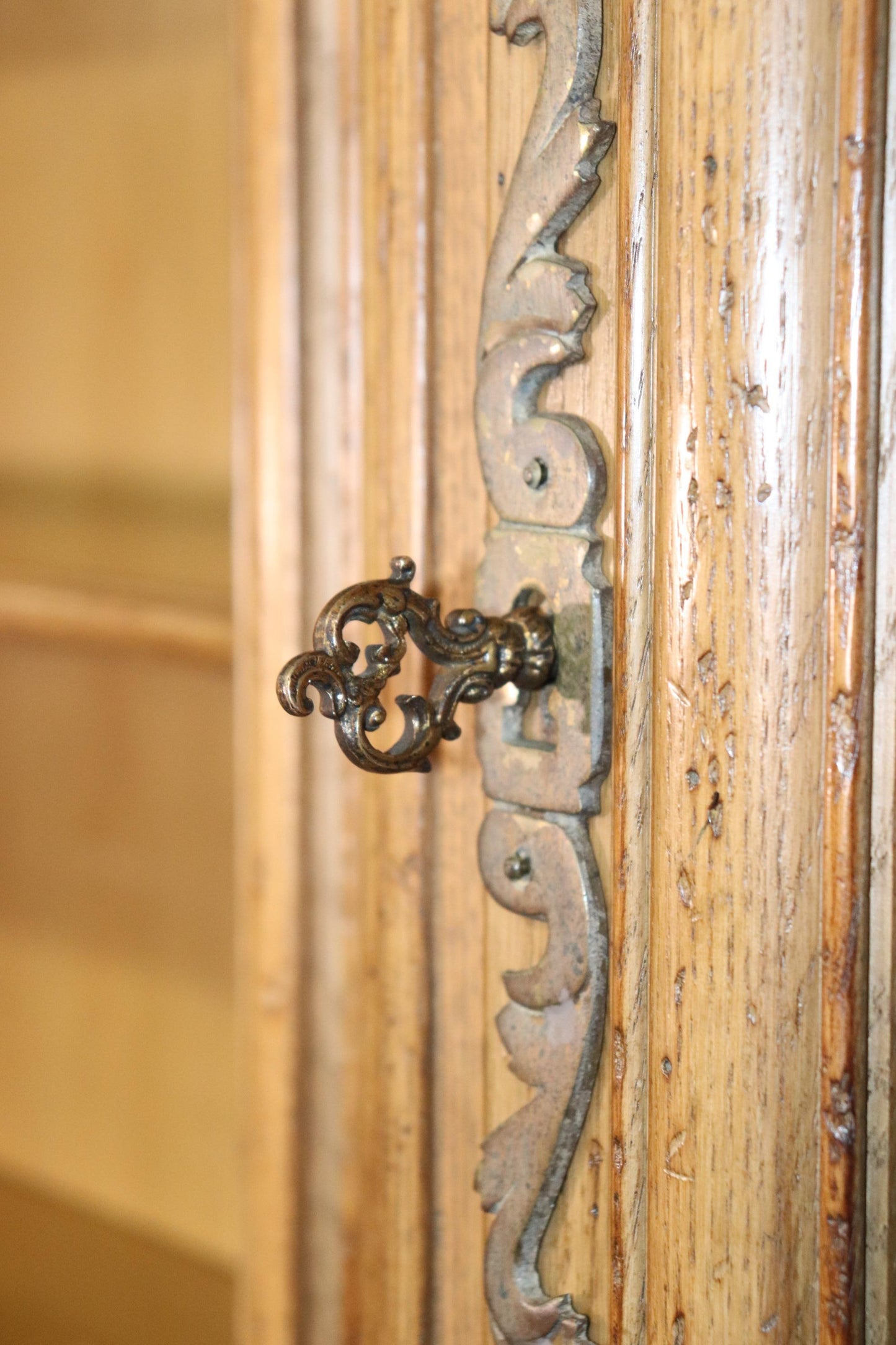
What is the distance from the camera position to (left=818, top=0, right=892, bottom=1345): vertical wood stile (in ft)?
1.02

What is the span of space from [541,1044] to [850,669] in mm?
159

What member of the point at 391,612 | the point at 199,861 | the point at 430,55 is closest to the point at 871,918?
the point at 391,612

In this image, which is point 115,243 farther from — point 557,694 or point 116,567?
point 557,694

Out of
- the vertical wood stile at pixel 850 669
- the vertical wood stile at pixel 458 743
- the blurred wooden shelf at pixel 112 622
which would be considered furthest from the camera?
the blurred wooden shelf at pixel 112 622

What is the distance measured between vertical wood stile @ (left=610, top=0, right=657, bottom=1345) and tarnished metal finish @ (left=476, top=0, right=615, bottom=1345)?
0.02 metres

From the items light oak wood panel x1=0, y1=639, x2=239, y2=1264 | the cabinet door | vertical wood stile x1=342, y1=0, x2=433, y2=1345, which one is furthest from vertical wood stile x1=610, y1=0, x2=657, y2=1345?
light oak wood panel x1=0, y1=639, x2=239, y2=1264

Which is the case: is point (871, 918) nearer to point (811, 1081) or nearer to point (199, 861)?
point (811, 1081)

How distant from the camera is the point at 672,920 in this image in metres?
0.36

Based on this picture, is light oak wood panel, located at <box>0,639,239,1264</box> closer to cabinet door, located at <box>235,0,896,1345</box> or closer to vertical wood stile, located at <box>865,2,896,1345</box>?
cabinet door, located at <box>235,0,896,1345</box>

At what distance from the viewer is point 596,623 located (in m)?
0.38

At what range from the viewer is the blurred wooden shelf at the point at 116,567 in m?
0.62

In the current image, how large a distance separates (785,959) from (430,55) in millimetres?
305

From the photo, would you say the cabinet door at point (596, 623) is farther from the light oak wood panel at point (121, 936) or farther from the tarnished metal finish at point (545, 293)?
the light oak wood panel at point (121, 936)

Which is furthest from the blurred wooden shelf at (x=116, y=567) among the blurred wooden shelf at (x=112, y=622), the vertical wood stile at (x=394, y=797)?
the vertical wood stile at (x=394, y=797)
